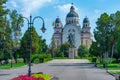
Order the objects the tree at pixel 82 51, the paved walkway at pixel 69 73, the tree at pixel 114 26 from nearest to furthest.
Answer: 1. the paved walkway at pixel 69 73
2. the tree at pixel 114 26
3. the tree at pixel 82 51

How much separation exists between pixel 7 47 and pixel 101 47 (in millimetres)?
23164

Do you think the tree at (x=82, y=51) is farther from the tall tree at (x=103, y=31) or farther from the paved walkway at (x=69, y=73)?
the paved walkway at (x=69, y=73)

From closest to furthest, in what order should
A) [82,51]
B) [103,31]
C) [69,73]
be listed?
Result: 1. [69,73]
2. [103,31]
3. [82,51]

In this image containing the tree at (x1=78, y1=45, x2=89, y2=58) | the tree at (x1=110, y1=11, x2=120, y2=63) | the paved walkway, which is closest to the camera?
the paved walkway

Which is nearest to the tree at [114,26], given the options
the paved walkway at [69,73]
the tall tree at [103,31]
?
the tall tree at [103,31]

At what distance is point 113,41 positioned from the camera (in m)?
87.8

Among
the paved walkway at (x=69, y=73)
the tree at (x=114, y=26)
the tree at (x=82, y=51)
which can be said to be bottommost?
the paved walkway at (x=69, y=73)

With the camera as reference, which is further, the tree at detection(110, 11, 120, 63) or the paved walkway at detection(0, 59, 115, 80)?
the tree at detection(110, 11, 120, 63)

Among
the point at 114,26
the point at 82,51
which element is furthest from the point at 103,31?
the point at 82,51

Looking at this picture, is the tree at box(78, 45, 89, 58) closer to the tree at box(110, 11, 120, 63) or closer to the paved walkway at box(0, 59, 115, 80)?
the tree at box(110, 11, 120, 63)

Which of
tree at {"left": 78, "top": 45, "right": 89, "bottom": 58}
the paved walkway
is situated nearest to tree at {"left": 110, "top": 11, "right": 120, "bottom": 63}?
the paved walkway

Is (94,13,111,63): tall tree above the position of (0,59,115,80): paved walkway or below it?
above

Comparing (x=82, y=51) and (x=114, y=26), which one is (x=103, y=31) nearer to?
(x=114, y=26)

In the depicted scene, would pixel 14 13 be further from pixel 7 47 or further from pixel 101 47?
pixel 101 47
